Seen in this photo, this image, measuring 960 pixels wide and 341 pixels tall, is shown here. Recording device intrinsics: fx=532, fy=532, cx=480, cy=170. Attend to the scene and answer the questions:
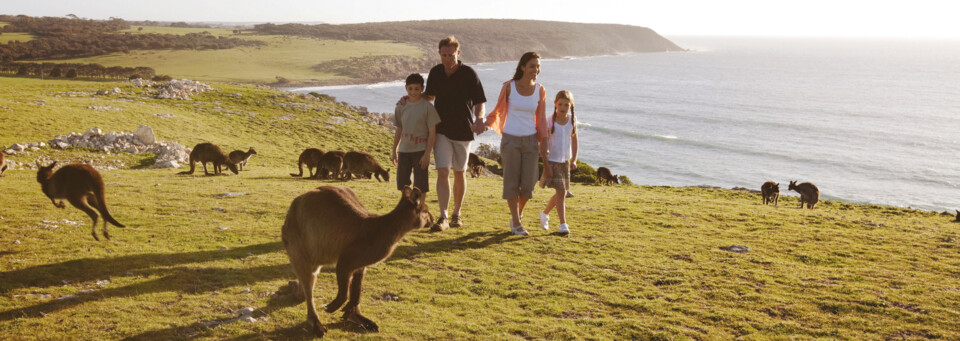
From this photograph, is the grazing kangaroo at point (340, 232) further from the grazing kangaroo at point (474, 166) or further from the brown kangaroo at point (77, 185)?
the grazing kangaroo at point (474, 166)

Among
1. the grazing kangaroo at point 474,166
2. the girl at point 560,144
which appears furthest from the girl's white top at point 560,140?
the grazing kangaroo at point 474,166

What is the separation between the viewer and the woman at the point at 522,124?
832cm

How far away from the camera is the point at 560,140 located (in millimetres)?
8875

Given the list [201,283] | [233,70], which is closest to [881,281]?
[201,283]

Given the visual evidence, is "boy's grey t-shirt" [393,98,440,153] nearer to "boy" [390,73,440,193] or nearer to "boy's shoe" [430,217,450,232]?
"boy" [390,73,440,193]

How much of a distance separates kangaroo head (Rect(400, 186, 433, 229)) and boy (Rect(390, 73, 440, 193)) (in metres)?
2.96

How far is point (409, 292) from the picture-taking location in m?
6.48

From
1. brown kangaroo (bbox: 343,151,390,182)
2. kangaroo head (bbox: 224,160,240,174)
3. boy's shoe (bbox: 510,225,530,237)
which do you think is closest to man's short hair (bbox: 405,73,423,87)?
boy's shoe (bbox: 510,225,530,237)

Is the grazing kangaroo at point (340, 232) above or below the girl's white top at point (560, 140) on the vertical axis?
below

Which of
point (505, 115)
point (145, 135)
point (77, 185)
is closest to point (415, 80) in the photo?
point (505, 115)

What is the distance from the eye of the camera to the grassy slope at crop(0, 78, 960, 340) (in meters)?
5.49

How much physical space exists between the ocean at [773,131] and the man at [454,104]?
932 centimetres

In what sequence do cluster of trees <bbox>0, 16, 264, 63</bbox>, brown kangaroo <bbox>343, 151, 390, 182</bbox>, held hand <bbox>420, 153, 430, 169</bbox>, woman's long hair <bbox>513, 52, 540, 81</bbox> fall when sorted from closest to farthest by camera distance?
1. held hand <bbox>420, 153, 430, 169</bbox>
2. woman's long hair <bbox>513, 52, 540, 81</bbox>
3. brown kangaroo <bbox>343, 151, 390, 182</bbox>
4. cluster of trees <bbox>0, 16, 264, 63</bbox>

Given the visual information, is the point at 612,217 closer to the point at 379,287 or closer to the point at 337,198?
the point at 379,287
